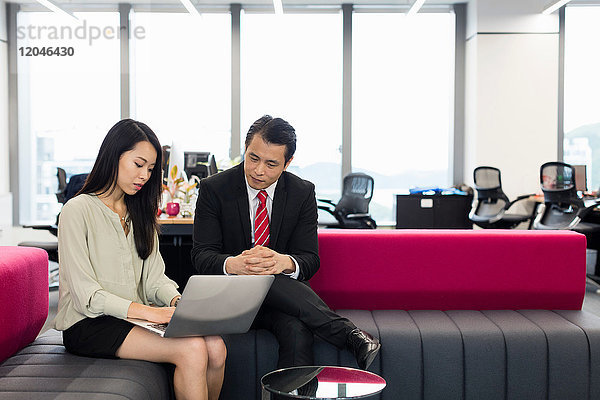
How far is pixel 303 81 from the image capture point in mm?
8508

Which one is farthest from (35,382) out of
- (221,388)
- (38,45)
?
(38,45)

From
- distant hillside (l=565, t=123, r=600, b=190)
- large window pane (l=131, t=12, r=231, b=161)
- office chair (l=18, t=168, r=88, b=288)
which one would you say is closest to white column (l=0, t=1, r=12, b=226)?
large window pane (l=131, t=12, r=231, b=161)

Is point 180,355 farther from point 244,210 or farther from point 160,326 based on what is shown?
point 244,210

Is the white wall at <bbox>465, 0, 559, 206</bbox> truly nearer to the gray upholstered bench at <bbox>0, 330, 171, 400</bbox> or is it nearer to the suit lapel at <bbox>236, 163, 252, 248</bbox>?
the suit lapel at <bbox>236, 163, 252, 248</bbox>

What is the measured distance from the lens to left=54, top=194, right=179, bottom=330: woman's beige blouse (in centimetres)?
209

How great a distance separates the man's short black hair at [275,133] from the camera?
2.53 metres

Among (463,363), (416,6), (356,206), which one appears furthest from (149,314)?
(416,6)

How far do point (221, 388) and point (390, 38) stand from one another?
22.7ft

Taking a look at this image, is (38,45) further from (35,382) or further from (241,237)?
(35,382)

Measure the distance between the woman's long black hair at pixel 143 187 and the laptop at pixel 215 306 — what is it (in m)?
0.37

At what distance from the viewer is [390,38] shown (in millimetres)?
8453

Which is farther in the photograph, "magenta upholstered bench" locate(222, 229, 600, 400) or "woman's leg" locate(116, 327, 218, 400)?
"magenta upholstered bench" locate(222, 229, 600, 400)

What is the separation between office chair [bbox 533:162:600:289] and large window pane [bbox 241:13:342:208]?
3.00 meters

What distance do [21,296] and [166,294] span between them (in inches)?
21.1
